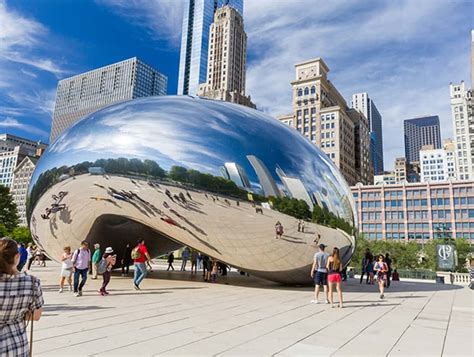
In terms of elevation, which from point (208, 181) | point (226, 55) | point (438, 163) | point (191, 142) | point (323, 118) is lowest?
point (208, 181)

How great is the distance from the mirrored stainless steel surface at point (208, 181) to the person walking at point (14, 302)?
7493mm

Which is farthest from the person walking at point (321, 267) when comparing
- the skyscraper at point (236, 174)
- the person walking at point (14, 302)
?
the person walking at point (14, 302)

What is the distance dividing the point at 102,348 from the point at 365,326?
4.55 meters

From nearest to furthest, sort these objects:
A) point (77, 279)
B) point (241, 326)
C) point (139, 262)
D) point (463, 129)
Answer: point (241, 326)
point (77, 279)
point (139, 262)
point (463, 129)

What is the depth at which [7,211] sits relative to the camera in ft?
191

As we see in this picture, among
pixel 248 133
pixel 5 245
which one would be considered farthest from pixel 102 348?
pixel 248 133

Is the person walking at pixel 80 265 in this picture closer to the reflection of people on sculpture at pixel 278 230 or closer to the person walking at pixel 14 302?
the reflection of people on sculpture at pixel 278 230

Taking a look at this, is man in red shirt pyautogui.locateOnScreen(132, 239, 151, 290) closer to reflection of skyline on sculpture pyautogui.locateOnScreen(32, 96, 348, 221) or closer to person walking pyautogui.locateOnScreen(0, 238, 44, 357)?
reflection of skyline on sculpture pyautogui.locateOnScreen(32, 96, 348, 221)

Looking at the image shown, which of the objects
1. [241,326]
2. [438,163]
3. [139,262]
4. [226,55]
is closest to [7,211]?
[139,262]

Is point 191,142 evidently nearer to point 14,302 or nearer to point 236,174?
point 236,174

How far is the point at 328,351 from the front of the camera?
513 centimetres

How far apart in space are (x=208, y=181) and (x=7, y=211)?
59144 mm

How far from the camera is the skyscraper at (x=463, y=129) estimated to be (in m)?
130

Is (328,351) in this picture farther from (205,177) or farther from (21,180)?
(21,180)
